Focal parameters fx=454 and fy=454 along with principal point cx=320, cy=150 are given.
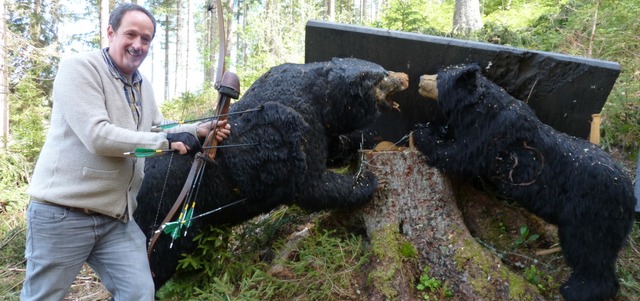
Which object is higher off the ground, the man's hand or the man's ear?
the man's ear

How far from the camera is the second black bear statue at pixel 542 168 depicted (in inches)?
114

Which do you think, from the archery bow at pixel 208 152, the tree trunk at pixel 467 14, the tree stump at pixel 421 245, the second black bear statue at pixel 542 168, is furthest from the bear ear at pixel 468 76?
the tree trunk at pixel 467 14

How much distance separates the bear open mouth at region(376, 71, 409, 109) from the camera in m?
3.43

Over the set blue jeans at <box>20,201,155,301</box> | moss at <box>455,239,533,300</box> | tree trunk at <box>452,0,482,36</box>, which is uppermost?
tree trunk at <box>452,0,482,36</box>

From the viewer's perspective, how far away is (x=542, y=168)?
3053 millimetres

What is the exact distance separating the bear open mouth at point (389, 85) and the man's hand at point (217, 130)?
121 cm

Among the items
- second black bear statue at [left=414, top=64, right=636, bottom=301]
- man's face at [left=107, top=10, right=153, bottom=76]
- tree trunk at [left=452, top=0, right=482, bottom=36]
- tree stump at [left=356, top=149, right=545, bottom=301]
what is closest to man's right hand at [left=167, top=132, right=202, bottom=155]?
man's face at [left=107, top=10, right=153, bottom=76]

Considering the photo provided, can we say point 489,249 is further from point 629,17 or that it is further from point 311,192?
point 629,17

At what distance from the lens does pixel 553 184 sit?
3.02 meters

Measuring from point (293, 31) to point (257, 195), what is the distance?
11885 mm

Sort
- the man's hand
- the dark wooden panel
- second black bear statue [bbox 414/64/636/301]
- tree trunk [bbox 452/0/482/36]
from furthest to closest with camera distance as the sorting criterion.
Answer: tree trunk [bbox 452/0/482/36], the dark wooden panel, second black bear statue [bbox 414/64/636/301], the man's hand

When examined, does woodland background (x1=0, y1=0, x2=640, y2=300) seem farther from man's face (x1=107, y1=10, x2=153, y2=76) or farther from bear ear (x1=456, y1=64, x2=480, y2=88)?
bear ear (x1=456, y1=64, x2=480, y2=88)

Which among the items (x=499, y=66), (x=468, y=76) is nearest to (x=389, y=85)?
(x=468, y=76)

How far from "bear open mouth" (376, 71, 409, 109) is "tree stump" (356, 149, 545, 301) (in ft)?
1.36
